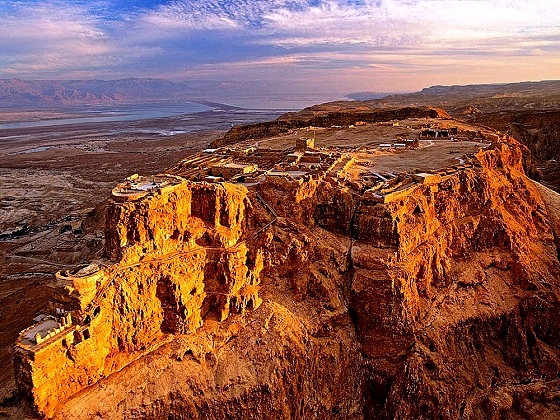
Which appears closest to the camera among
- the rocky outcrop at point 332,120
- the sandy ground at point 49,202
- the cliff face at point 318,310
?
the cliff face at point 318,310

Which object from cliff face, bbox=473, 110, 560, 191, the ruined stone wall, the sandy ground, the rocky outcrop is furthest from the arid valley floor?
cliff face, bbox=473, 110, 560, 191

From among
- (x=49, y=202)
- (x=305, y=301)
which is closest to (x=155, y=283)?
(x=305, y=301)

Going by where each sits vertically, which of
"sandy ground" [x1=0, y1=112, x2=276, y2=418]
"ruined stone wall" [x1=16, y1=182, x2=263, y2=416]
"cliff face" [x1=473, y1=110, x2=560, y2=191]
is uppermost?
"ruined stone wall" [x1=16, y1=182, x2=263, y2=416]

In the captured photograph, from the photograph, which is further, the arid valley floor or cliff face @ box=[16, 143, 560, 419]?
cliff face @ box=[16, 143, 560, 419]

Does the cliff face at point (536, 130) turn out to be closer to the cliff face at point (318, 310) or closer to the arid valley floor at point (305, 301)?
the arid valley floor at point (305, 301)

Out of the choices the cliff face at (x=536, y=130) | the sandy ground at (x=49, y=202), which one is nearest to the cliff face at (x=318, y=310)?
the sandy ground at (x=49, y=202)

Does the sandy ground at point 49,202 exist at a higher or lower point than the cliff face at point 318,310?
lower

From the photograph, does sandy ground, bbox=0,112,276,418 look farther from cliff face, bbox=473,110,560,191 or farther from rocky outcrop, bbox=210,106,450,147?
cliff face, bbox=473,110,560,191

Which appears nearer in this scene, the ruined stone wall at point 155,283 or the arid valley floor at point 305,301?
the ruined stone wall at point 155,283

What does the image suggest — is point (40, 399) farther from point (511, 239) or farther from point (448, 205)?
point (511, 239)
